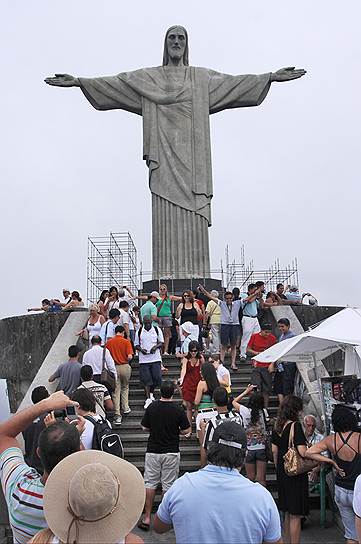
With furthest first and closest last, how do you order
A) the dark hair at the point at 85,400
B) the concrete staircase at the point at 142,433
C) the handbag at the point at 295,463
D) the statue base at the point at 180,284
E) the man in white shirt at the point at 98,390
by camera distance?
the statue base at the point at 180,284 → the concrete staircase at the point at 142,433 → the man in white shirt at the point at 98,390 → the handbag at the point at 295,463 → the dark hair at the point at 85,400

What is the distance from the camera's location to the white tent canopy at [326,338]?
5.73m

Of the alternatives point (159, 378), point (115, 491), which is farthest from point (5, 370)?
point (115, 491)

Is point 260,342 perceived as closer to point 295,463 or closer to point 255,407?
point 255,407

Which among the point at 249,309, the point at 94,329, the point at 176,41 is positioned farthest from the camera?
the point at 176,41

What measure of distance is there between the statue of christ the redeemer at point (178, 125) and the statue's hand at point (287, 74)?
0.09 ft

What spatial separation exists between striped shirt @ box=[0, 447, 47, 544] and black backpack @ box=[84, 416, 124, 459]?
197 cm

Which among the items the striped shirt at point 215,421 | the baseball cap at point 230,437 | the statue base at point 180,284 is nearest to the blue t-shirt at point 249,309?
the statue base at point 180,284

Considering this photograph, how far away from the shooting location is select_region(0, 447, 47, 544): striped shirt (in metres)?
2.68

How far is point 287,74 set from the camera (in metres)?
15.4

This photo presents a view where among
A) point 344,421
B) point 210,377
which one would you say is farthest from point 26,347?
point 344,421

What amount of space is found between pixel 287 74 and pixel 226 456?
46.8ft

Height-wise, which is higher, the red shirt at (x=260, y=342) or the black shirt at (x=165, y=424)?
the red shirt at (x=260, y=342)

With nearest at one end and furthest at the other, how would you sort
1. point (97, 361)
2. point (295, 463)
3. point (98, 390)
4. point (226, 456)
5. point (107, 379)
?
point (226, 456) < point (295, 463) < point (98, 390) < point (107, 379) < point (97, 361)

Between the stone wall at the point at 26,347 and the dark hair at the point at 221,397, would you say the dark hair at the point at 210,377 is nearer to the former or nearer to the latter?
the dark hair at the point at 221,397
